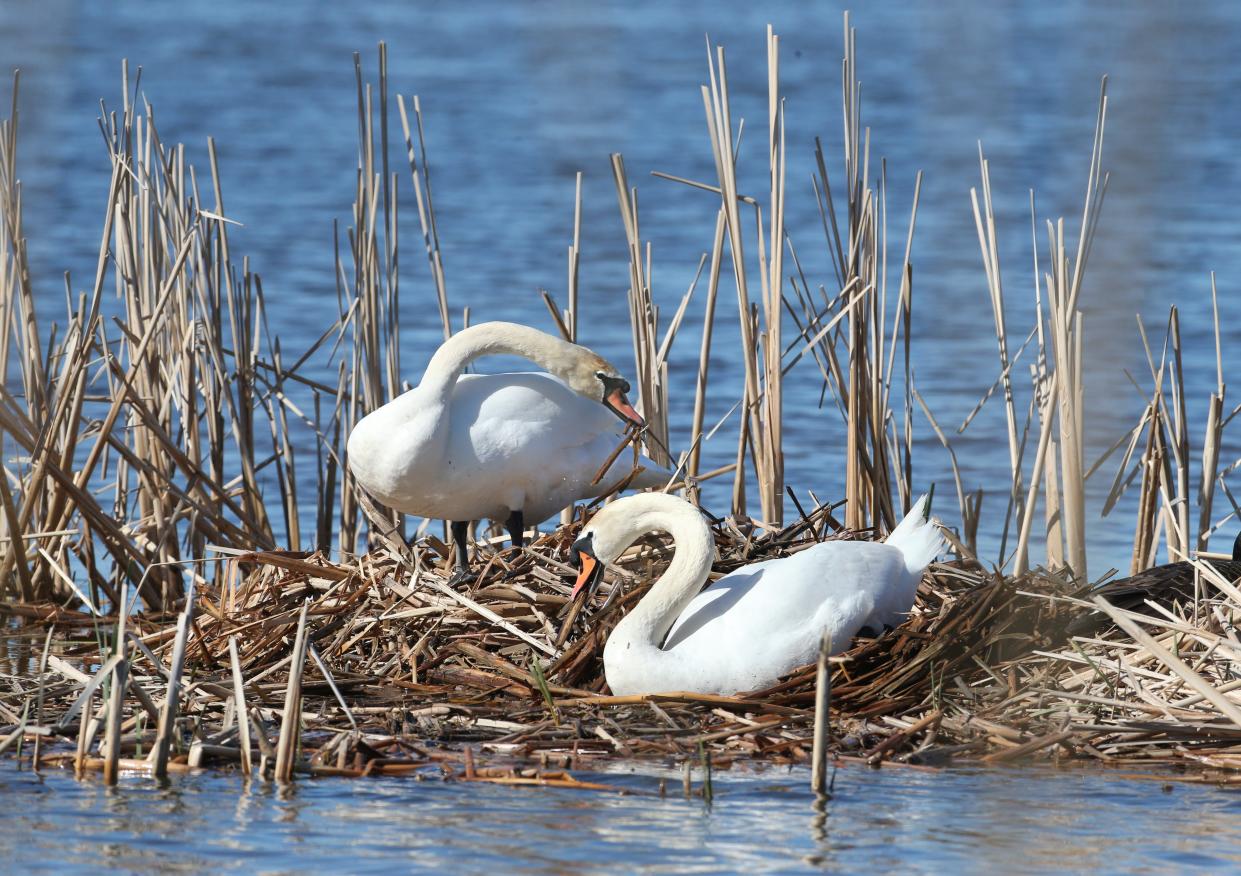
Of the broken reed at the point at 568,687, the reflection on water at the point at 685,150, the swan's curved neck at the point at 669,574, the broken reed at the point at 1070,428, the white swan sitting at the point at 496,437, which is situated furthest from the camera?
the white swan sitting at the point at 496,437

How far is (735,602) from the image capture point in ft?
16.7

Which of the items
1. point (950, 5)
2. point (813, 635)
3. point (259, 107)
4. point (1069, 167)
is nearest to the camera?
point (950, 5)

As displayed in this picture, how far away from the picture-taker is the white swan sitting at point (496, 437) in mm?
5996

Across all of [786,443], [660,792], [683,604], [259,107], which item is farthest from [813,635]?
[259,107]

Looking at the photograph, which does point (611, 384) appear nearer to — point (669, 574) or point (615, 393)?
point (615, 393)

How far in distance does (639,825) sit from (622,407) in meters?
2.64

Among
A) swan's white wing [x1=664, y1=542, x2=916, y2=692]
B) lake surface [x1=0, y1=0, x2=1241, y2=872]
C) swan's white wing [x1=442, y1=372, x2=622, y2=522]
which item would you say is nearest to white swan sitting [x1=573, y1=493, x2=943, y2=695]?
swan's white wing [x1=664, y1=542, x2=916, y2=692]

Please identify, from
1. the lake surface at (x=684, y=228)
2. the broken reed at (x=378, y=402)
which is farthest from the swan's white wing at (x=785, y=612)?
the lake surface at (x=684, y=228)

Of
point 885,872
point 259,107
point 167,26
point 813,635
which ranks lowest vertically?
point 885,872

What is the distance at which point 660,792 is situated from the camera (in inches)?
165

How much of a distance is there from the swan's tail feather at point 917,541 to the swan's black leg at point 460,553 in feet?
4.73

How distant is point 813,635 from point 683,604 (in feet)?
1.53

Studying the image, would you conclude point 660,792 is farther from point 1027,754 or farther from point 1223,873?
point 1223,873

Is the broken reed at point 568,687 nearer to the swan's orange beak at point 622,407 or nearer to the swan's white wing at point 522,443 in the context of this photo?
Answer: the swan's white wing at point 522,443
